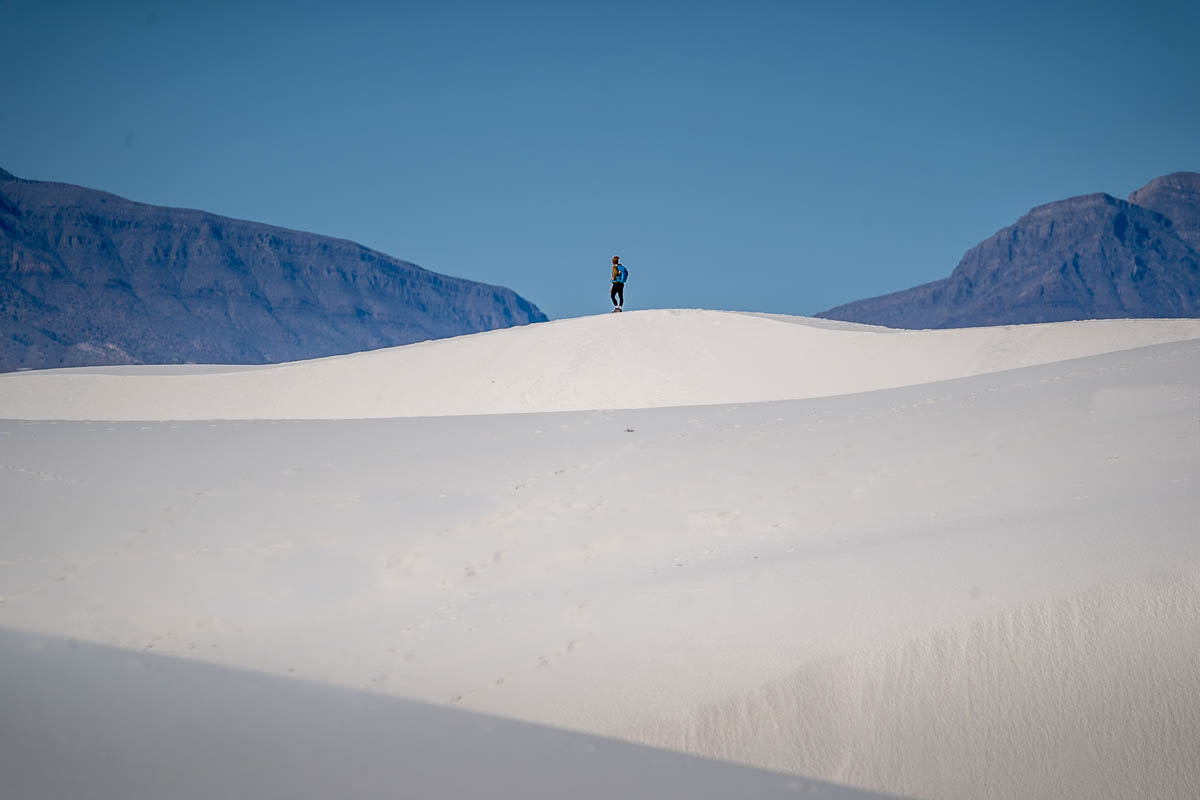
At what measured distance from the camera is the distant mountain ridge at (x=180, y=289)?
389 feet

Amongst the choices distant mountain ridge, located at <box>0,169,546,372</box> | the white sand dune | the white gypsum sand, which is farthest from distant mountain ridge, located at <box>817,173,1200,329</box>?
the white gypsum sand

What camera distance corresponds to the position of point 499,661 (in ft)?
17.7

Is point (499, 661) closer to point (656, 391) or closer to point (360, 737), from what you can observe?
point (360, 737)

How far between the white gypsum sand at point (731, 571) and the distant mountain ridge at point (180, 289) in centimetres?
11387

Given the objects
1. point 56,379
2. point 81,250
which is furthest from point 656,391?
point 81,250

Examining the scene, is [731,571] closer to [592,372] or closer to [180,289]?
[592,372]

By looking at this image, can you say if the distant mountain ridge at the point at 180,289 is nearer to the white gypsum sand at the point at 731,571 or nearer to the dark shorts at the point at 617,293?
the dark shorts at the point at 617,293

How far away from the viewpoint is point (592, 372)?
1648cm

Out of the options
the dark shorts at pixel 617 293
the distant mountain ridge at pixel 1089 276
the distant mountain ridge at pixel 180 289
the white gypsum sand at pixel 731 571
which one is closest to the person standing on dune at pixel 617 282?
the dark shorts at pixel 617 293

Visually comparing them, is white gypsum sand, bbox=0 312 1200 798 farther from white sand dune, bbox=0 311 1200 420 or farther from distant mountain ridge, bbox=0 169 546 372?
distant mountain ridge, bbox=0 169 546 372

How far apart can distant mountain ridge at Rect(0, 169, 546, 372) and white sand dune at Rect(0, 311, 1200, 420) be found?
103501 mm

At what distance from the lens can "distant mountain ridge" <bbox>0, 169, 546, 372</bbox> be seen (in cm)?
11869

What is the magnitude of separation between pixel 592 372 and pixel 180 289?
142239 millimetres

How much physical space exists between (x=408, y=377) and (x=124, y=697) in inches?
486
